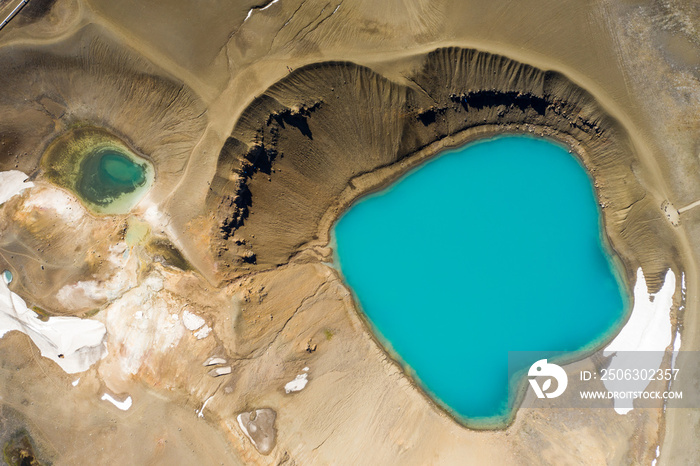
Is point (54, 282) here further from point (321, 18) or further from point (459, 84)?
point (459, 84)

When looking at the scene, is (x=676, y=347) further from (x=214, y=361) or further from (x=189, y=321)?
(x=189, y=321)

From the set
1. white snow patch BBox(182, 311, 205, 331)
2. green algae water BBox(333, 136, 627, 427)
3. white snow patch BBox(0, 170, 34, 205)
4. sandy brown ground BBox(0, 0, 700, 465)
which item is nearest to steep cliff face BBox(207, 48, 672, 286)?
sandy brown ground BBox(0, 0, 700, 465)

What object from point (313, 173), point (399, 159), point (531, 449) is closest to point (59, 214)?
point (313, 173)

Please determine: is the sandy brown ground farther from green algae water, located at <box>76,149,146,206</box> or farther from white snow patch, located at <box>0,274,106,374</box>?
green algae water, located at <box>76,149,146,206</box>

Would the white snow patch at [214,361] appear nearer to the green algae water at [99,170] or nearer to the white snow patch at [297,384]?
the white snow patch at [297,384]

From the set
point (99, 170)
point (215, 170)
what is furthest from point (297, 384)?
point (99, 170)
